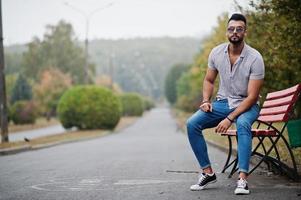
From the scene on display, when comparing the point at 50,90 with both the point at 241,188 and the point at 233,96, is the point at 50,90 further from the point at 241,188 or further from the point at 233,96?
the point at 241,188

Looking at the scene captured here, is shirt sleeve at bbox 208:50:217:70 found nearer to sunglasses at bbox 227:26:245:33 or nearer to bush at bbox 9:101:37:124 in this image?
sunglasses at bbox 227:26:245:33

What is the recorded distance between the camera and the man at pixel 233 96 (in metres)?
5.52

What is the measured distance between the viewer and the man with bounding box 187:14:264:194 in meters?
5.52

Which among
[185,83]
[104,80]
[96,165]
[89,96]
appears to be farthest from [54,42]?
[96,165]

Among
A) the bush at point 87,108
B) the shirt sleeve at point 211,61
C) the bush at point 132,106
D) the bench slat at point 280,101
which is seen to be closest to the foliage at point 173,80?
the bush at point 132,106

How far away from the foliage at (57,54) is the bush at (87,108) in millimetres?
60156

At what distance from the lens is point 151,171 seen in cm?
760

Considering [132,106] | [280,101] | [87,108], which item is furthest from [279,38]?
[132,106]

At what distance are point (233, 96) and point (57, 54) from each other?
8723 cm

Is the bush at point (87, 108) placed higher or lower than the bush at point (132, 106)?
higher

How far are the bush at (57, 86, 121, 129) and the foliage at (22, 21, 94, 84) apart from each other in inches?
2368

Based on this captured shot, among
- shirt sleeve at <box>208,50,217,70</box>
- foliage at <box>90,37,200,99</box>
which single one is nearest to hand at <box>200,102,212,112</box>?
shirt sleeve at <box>208,50,217,70</box>

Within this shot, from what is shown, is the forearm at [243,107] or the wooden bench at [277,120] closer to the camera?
the forearm at [243,107]

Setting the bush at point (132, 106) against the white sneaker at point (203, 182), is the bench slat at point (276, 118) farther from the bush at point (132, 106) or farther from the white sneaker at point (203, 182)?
the bush at point (132, 106)
